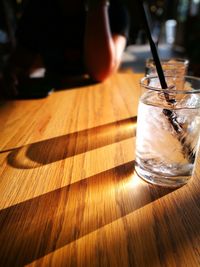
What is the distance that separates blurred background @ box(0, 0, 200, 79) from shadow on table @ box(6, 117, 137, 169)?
3.55 ft

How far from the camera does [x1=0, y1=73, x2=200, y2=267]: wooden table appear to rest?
30 centimetres

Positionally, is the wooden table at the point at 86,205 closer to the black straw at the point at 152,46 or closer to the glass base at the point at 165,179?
the glass base at the point at 165,179

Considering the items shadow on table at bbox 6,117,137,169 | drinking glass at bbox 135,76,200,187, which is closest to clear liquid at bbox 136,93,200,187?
drinking glass at bbox 135,76,200,187

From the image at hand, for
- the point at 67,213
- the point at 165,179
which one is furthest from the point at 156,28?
the point at 67,213

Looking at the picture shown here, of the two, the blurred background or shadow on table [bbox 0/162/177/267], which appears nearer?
shadow on table [bbox 0/162/177/267]

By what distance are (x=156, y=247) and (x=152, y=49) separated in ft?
1.11

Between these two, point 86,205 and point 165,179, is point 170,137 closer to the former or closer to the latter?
point 165,179

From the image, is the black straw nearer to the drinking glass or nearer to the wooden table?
the drinking glass

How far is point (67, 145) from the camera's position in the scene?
57 cm

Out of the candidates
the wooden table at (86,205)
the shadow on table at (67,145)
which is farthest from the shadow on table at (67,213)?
the shadow on table at (67,145)

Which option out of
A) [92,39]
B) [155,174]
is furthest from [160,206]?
[92,39]

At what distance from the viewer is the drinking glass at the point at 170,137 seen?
41 centimetres

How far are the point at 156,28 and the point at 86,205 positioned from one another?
397 centimetres

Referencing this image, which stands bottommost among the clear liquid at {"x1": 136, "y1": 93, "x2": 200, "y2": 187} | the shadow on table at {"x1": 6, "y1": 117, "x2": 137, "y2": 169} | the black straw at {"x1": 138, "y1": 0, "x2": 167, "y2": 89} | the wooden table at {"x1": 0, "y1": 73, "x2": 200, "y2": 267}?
the wooden table at {"x1": 0, "y1": 73, "x2": 200, "y2": 267}
